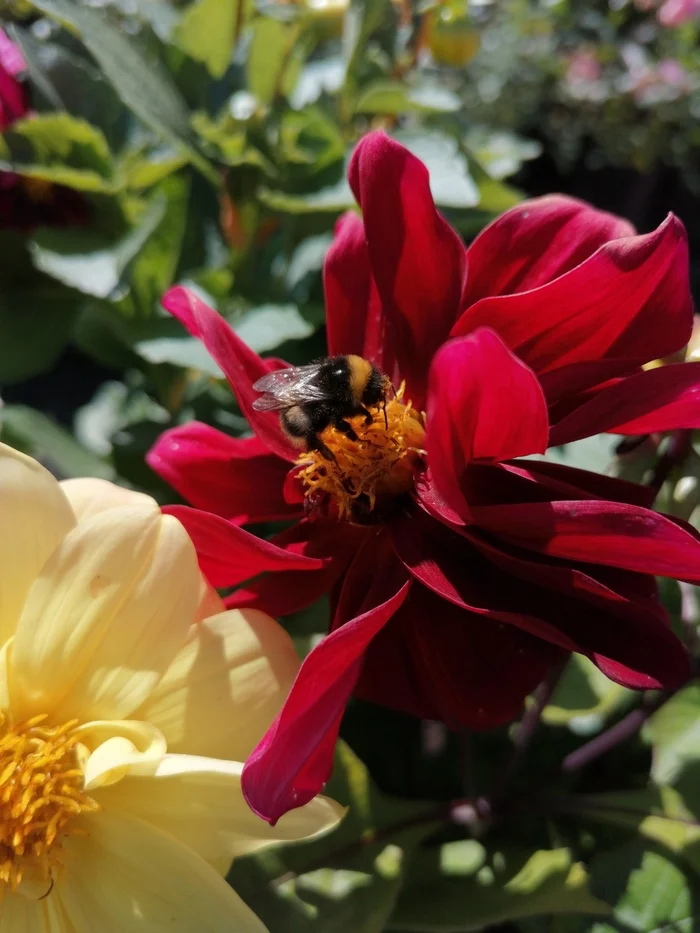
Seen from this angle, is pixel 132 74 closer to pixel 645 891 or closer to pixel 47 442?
pixel 47 442

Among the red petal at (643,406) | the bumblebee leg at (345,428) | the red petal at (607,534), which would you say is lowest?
the bumblebee leg at (345,428)

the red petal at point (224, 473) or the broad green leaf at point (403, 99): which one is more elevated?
the broad green leaf at point (403, 99)

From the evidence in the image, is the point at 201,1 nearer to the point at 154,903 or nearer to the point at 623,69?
the point at 154,903

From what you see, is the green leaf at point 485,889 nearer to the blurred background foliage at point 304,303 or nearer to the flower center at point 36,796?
the blurred background foliage at point 304,303

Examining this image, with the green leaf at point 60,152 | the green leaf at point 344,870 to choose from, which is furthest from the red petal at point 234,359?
the green leaf at point 60,152

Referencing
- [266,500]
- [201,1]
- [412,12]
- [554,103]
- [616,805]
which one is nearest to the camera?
[266,500]

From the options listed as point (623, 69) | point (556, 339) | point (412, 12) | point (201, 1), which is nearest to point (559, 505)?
point (556, 339)

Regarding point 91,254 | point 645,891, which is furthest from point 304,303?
point 645,891
